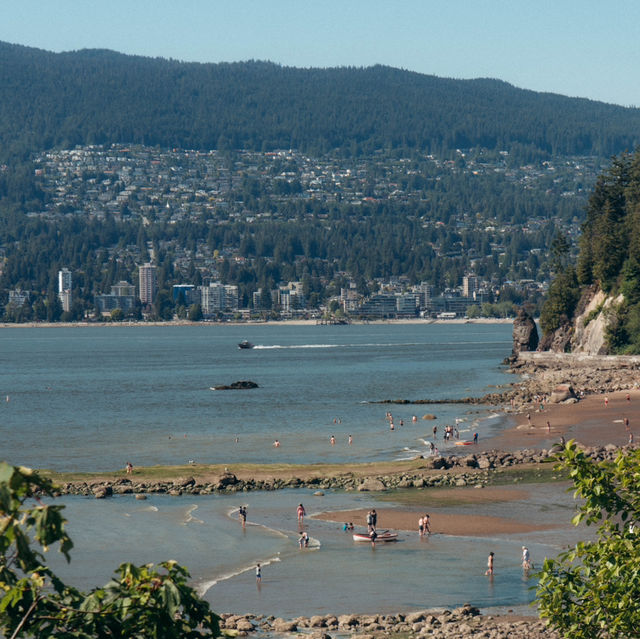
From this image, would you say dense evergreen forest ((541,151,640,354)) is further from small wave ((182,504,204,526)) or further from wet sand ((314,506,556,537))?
small wave ((182,504,204,526))

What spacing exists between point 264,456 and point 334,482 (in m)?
11.5

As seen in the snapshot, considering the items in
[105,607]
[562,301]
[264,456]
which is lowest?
[264,456]

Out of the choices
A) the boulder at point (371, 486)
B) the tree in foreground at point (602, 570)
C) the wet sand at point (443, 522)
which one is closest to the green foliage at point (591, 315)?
the boulder at point (371, 486)

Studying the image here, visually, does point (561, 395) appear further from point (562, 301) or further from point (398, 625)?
point (398, 625)

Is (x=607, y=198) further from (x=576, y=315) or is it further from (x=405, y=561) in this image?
(x=405, y=561)

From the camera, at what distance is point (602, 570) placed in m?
14.2

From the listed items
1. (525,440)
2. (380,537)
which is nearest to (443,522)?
(380,537)

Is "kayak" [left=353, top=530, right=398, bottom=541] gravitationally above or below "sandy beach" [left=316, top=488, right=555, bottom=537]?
above

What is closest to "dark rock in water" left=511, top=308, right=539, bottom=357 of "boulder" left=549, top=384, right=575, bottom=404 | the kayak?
"boulder" left=549, top=384, right=575, bottom=404

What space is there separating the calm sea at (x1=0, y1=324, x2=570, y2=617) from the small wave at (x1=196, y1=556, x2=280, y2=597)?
0.41ft

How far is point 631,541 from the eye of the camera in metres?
14.7

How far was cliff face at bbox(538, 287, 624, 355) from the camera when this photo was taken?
4417 inches

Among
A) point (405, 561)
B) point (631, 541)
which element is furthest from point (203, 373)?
point (631, 541)

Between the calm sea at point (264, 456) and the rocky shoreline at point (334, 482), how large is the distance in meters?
1.37
